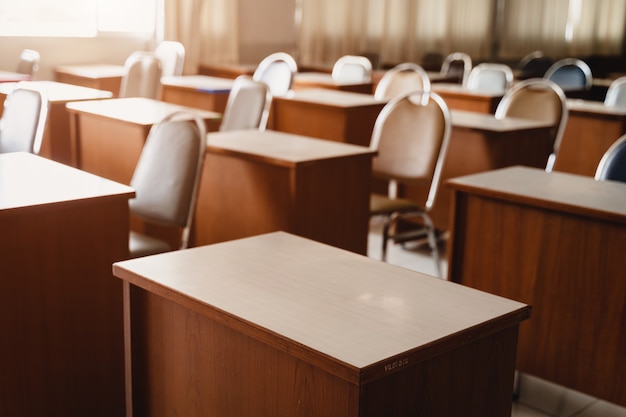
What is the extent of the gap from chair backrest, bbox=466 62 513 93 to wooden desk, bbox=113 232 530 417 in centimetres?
466

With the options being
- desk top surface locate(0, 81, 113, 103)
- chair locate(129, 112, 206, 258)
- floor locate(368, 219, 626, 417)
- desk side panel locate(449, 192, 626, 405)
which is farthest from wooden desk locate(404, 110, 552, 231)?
desk top surface locate(0, 81, 113, 103)

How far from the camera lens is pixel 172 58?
20.4 ft

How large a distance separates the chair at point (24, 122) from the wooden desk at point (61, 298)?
84 centimetres

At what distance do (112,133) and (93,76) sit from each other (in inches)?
95.2

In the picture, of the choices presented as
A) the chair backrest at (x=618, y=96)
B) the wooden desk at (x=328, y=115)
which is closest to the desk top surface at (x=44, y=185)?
the wooden desk at (x=328, y=115)

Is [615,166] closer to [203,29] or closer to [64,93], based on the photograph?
[64,93]

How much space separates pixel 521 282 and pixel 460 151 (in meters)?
1.64

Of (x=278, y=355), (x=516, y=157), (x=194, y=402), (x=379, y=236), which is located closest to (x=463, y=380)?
(x=278, y=355)

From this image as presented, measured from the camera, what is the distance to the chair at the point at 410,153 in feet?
11.6

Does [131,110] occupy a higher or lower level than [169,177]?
higher

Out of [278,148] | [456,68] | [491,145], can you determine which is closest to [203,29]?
[456,68]

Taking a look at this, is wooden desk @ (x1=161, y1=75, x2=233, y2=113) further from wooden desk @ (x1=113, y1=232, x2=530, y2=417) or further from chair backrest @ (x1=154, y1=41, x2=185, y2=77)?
wooden desk @ (x1=113, y1=232, x2=530, y2=417)

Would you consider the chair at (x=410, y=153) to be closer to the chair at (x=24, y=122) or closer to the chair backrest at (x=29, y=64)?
the chair at (x=24, y=122)

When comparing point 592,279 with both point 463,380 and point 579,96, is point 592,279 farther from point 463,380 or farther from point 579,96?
point 579,96
